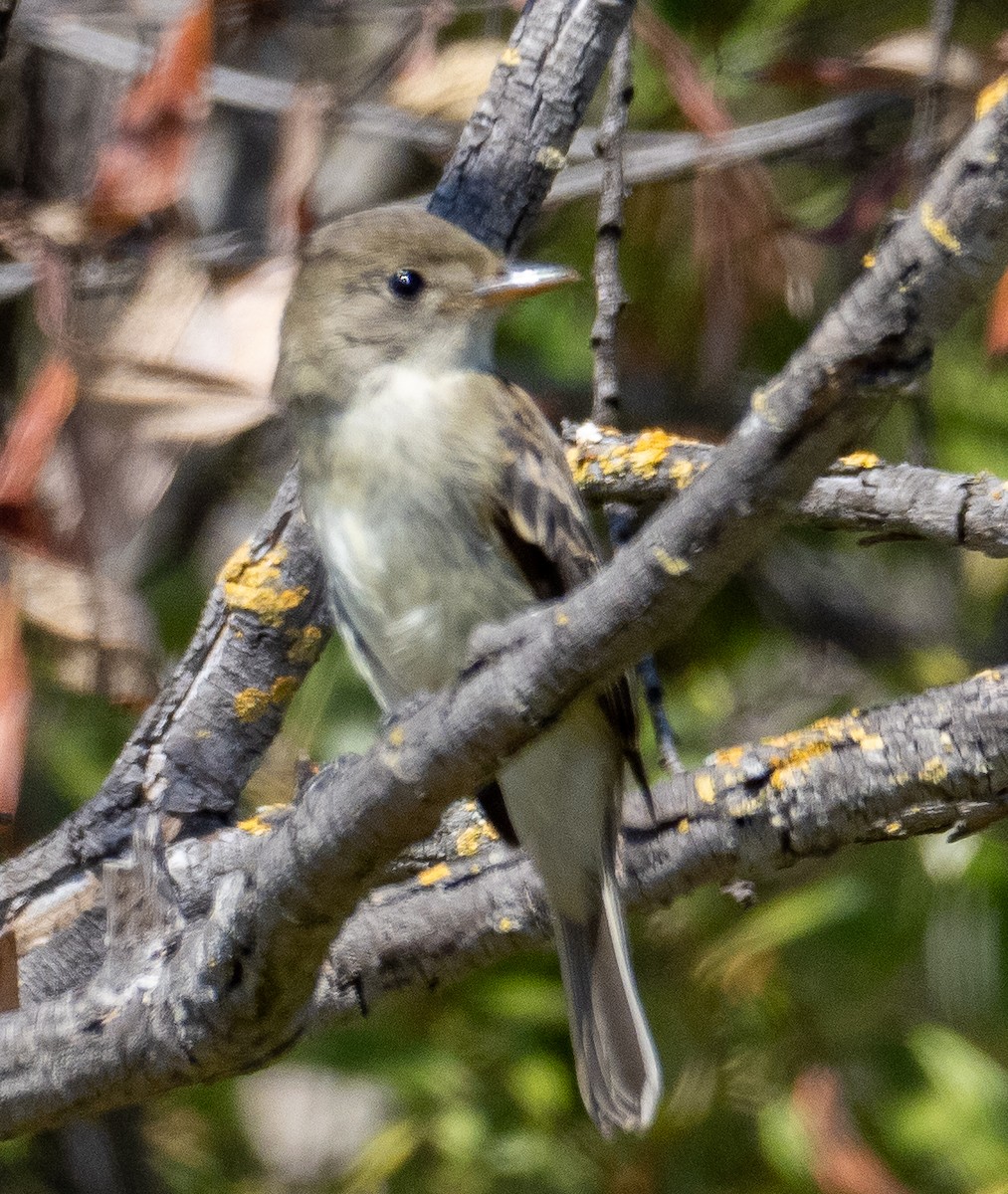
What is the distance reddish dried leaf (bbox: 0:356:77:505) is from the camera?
2.94 meters

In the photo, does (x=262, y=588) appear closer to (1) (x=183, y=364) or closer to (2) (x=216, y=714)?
(2) (x=216, y=714)

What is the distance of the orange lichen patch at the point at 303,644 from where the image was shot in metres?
3.01

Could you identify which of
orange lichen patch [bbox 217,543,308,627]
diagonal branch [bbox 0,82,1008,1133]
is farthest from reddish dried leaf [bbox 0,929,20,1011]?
orange lichen patch [bbox 217,543,308,627]

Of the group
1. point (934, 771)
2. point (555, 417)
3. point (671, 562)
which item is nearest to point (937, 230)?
point (671, 562)

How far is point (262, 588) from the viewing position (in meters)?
2.97

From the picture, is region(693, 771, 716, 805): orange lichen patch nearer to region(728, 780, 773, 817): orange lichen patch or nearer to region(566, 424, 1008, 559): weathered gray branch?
region(728, 780, 773, 817): orange lichen patch

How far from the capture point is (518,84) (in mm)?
3080

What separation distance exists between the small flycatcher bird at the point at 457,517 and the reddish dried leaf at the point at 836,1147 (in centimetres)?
44

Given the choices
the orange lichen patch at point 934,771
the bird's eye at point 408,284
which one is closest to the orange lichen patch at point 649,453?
the bird's eye at point 408,284

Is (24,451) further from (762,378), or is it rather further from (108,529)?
(762,378)

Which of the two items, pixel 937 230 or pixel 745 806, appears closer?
pixel 937 230

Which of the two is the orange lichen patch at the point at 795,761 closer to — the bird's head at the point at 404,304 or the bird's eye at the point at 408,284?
the bird's head at the point at 404,304

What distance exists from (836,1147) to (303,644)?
1.28 m

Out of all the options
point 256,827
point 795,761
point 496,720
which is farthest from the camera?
point 256,827
